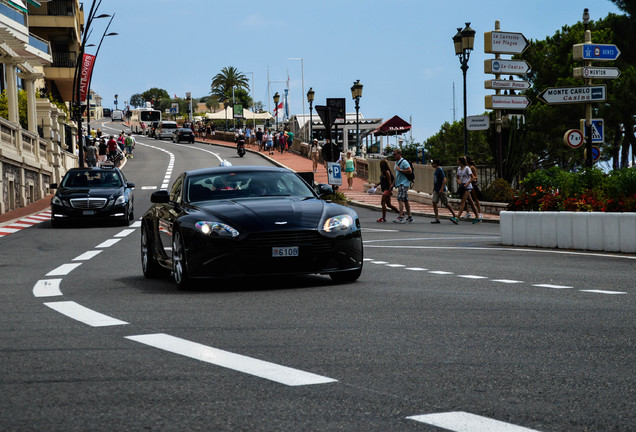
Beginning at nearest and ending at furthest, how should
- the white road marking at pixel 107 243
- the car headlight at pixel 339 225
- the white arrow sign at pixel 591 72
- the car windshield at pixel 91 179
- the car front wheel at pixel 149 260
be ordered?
the car headlight at pixel 339 225
the car front wheel at pixel 149 260
the white road marking at pixel 107 243
the white arrow sign at pixel 591 72
the car windshield at pixel 91 179

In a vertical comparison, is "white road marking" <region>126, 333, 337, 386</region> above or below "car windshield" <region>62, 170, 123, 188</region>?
below

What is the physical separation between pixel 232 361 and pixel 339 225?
4.76m

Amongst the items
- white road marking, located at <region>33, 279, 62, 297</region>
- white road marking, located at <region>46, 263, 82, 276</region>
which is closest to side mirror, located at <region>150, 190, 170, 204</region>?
white road marking, located at <region>33, 279, 62, 297</region>

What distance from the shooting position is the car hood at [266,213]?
10430 mm

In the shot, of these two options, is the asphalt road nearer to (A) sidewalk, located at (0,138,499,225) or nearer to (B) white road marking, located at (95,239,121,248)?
(B) white road marking, located at (95,239,121,248)

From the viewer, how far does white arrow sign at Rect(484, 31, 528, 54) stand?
3088 cm

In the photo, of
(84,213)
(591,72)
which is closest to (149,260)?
(84,213)

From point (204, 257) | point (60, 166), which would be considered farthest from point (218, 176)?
point (60, 166)

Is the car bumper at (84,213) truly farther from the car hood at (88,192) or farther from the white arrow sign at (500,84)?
the white arrow sign at (500,84)

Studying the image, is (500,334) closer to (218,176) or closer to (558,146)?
(218,176)

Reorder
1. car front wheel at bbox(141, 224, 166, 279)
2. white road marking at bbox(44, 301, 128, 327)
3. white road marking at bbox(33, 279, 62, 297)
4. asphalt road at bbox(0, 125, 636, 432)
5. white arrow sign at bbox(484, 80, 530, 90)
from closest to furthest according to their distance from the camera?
1. asphalt road at bbox(0, 125, 636, 432)
2. white road marking at bbox(44, 301, 128, 327)
3. white road marking at bbox(33, 279, 62, 297)
4. car front wheel at bbox(141, 224, 166, 279)
5. white arrow sign at bbox(484, 80, 530, 90)

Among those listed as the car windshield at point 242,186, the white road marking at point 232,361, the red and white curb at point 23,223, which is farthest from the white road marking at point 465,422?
the red and white curb at point 23,223

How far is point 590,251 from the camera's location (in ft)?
55.9

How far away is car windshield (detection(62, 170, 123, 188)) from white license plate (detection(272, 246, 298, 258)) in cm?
1858
